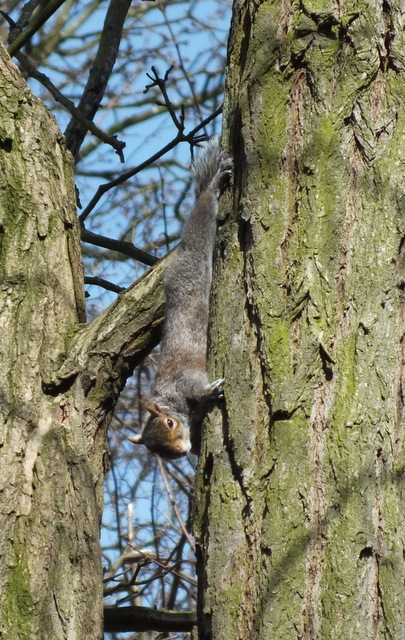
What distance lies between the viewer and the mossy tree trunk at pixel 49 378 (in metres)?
1.95

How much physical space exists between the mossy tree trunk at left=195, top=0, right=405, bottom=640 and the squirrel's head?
1774 mm

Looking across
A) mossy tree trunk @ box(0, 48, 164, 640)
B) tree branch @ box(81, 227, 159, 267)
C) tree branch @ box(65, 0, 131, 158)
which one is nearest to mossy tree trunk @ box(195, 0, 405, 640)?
mossy tree trunk @ box(0, 48, 164, 640)

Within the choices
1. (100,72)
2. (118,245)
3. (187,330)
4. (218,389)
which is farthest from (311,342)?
(100,72)

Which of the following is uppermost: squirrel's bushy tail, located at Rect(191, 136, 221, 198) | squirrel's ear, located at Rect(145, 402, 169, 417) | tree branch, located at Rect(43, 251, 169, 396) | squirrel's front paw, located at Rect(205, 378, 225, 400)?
squirrel's bushy tail, located at Rect(191, 136, 221, 198)

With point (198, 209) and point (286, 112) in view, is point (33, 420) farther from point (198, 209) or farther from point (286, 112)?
point (198, 209)

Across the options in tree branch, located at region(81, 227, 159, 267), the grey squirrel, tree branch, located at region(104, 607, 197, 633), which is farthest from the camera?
tree branch, located at region(81, 227, 159, 267)

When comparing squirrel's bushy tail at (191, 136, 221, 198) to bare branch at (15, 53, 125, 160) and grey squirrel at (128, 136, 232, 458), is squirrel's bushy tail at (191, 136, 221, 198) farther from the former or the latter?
bare branch at (15, 53, 125, 160)

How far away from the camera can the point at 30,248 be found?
227 cm

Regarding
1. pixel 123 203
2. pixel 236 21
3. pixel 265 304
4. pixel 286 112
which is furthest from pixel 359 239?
pixel 123 203

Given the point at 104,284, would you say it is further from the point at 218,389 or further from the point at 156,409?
the point at 218,389

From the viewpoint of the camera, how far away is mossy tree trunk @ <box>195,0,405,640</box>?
147cm

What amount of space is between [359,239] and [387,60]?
426 mm

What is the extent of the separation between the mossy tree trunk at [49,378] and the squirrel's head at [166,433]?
3.99ft

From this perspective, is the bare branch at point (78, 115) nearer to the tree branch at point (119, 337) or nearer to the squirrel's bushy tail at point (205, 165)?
the squirrel's bushy tail at point (205, 165)
